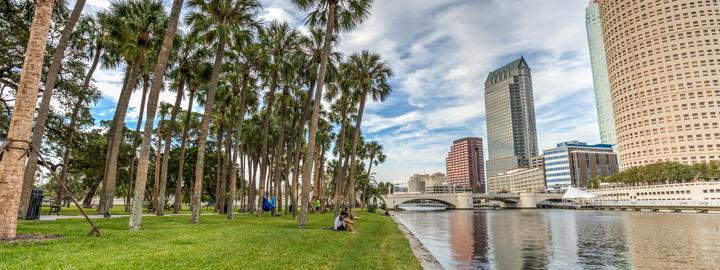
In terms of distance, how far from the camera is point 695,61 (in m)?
133

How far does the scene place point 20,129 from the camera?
9961mm

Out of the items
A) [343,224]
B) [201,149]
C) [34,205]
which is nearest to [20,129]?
[34,205]

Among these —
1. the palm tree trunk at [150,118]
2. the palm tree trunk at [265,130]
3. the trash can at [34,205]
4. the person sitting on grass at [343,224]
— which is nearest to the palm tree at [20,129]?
the palm tree trunk at [150,118]

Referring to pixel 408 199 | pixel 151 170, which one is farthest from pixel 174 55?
pixel 408 199

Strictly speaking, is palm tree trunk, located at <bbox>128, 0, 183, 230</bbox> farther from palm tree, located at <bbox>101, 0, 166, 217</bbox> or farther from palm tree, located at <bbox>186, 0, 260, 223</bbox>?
palm tree, located at <bbox>101, 0, 166, 217</bbox>

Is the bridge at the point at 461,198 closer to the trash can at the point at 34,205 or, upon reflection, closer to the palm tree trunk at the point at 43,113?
→ the trash can at the point at 34,205

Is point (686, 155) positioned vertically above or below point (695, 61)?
below

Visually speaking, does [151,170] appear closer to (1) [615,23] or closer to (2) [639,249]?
(2) [639,249]

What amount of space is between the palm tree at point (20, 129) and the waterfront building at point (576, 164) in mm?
199895

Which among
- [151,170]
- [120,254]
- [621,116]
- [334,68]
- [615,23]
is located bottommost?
[120,254]

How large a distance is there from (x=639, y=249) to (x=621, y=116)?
163635 mm

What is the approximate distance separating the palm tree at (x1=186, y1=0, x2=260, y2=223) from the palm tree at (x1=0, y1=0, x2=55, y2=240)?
434 inches

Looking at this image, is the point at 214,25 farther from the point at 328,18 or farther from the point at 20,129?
the point at 20,129

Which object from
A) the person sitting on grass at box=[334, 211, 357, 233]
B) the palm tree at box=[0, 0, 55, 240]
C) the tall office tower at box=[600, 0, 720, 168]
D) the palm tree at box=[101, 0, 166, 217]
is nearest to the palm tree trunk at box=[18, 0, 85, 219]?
the palm tree at box=[101, 0, 166, 217]
